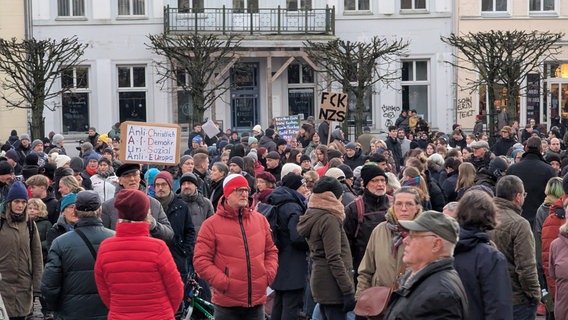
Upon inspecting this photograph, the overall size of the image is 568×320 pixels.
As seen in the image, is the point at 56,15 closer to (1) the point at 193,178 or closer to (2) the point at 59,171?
(2) the point at 59,171

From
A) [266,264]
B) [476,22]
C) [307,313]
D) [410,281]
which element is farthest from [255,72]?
[410,281]

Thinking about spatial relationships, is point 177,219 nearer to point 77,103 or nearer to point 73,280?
point 73,280

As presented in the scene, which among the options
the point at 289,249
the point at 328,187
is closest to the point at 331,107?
the point at 289,249

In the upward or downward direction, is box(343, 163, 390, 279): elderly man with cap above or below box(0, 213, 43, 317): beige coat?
above

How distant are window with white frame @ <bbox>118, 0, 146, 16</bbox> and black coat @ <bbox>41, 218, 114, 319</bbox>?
32.0 m

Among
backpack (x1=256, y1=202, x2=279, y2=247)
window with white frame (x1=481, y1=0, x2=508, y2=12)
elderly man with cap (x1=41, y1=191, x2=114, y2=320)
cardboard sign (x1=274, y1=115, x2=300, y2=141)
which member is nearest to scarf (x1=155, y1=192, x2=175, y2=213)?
backpack (x1=256, y1=202, x2=279, y2=247)

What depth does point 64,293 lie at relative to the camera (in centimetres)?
851

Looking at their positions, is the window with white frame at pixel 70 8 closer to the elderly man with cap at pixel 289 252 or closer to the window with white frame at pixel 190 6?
the window with white frame at pixel 190 6

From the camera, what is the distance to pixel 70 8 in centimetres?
3953

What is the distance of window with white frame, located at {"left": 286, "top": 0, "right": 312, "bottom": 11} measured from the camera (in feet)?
133

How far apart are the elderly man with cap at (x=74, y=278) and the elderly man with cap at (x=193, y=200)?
167 inches

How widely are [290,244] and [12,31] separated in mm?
29571

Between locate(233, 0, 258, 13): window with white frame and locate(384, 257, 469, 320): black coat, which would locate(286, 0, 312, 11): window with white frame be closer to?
locate(233, 0, 258, 13): window with white frame

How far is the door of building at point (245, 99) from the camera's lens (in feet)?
132
